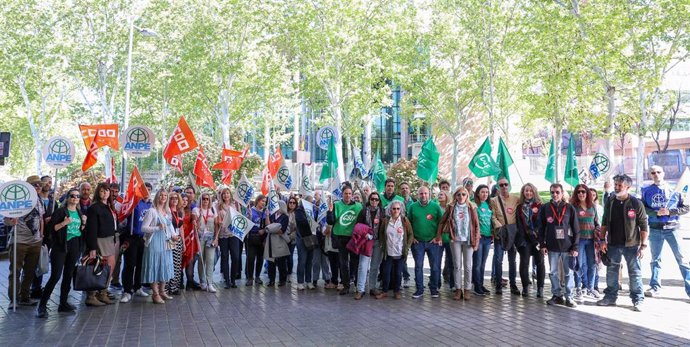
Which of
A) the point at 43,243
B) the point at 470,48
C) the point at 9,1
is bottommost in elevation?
the point at 43,243

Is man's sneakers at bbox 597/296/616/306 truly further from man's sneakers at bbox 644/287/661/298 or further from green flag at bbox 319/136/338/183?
green flag at bbox 319/136/338/183

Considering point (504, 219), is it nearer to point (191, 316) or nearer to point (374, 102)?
point (191, 316)

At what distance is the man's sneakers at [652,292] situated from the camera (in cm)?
882

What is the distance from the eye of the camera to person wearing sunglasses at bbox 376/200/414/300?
9133 mm

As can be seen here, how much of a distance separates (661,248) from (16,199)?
31.6 feet

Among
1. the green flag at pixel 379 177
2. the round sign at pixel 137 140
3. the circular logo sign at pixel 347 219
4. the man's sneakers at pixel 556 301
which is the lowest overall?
the man's sneakers at pixel 556 301

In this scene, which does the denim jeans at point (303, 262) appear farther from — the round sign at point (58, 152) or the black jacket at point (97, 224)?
the round sign at point (58, 152)

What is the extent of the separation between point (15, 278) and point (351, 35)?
18.3 meters

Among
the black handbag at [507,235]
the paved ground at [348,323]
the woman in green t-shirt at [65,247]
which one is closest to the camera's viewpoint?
the paved ground at [348,323]

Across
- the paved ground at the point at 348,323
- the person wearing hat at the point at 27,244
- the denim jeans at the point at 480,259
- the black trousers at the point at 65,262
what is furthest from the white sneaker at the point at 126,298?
the denim jeans at the point at 480,259

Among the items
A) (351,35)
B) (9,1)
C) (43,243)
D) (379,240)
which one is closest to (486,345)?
(379,240)

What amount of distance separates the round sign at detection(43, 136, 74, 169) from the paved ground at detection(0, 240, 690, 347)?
2.88 m

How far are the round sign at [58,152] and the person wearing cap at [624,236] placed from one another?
9.63 meters

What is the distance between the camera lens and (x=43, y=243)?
28.6ft
